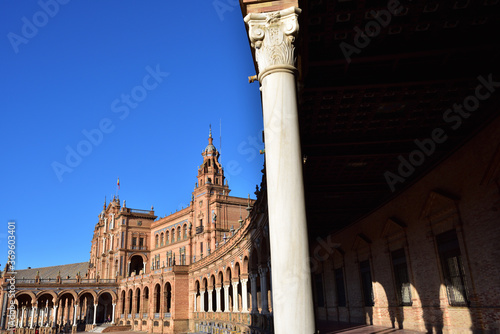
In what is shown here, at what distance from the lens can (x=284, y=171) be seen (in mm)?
5027

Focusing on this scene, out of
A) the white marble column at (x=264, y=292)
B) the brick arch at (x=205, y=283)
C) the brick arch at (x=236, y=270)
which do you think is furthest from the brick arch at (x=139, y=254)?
the white marble column at (x=264, y=292)

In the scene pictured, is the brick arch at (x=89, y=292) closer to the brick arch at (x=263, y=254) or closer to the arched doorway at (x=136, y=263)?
the arched doorway at (x=136, y=263)

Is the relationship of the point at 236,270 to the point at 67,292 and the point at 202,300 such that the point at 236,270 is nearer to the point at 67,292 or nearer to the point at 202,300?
the point at 202,300

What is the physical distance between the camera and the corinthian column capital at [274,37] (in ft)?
18.1

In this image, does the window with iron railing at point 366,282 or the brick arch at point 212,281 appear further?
the brick arch at point 212,281

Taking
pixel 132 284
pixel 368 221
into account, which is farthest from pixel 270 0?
pixel 132 284

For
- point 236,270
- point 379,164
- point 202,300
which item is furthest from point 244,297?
point 379,164

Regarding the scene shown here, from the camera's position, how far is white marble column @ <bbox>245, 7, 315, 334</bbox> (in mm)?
4652

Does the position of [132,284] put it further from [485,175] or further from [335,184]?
[485,175]

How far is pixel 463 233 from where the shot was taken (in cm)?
1163

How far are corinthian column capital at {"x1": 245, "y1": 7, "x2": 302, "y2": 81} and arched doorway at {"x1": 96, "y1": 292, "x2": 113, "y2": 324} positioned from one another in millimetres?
65355

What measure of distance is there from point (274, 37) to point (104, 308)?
70.4m

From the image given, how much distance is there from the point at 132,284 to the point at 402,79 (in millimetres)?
57030

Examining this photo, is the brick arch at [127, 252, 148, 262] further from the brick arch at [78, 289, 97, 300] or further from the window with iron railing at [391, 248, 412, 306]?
the window with iron railing at [391, 248, 412, 306]
